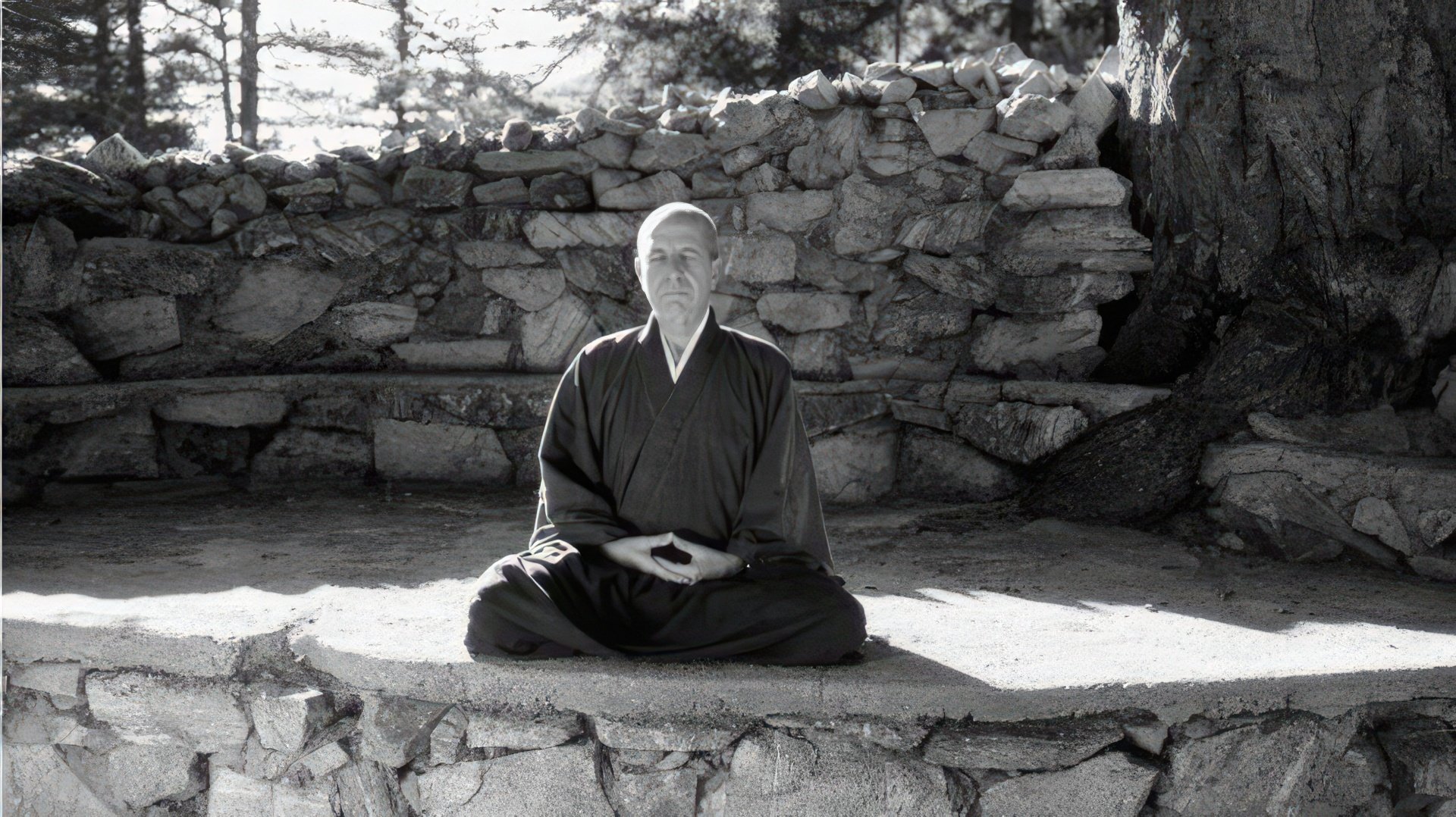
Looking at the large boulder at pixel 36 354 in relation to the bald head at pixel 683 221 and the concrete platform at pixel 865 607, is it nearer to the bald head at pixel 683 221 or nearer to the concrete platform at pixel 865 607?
the concrete platform at pixel 865 607

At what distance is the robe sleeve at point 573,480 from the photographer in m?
2.57

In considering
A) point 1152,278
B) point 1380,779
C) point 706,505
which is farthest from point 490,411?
point 1380,779

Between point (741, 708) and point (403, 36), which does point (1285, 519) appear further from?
point (403, 36)

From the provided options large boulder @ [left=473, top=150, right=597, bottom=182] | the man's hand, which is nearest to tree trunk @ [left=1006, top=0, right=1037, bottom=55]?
large boulder @ [left=473, top=150, right=597, bottom=182]

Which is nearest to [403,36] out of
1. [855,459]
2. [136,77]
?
[136,77]

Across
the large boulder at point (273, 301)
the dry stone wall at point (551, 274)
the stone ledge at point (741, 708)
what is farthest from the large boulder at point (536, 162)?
the stone ledge at point (741, 708)

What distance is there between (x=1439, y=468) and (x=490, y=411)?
11.1 feet

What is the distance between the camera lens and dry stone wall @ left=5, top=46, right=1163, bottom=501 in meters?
4.48

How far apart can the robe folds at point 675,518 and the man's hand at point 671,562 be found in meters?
0.02

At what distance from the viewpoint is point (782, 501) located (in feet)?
8.36

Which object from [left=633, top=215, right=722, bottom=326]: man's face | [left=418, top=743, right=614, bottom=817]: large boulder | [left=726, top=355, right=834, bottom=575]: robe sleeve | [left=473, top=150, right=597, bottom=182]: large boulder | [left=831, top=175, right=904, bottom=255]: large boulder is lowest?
[left=418, top=743, right=614, bottom=817]: large boulder

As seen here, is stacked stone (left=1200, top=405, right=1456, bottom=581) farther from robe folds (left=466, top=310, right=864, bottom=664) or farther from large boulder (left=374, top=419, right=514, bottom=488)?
large boulder (left=374, top=419, right=514, bottom=488)

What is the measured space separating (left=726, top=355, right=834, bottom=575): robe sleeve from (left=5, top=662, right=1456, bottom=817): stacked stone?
0.36 metres

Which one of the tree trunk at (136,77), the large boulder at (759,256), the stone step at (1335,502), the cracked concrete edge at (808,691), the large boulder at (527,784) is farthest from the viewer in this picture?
the tree trunk at (136,77)
